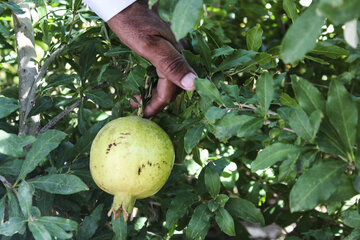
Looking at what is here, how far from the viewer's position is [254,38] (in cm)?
140

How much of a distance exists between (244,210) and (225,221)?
14 cm

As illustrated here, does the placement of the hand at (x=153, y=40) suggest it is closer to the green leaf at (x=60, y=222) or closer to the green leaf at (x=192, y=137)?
the green leaf at (x=192, y=137)

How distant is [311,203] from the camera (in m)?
0.83

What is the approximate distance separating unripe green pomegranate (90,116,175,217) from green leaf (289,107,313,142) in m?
0.45

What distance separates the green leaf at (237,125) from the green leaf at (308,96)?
0.45 feet

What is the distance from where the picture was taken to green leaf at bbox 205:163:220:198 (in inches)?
54.9

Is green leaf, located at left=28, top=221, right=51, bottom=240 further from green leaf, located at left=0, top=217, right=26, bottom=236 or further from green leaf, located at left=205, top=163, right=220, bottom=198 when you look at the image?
green leaf, located at left=205, top=163, right=220, bottom=198

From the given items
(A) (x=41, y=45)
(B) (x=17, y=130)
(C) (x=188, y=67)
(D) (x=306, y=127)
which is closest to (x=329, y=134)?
(D) (x=306, y=127)

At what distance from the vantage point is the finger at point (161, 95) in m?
1.37

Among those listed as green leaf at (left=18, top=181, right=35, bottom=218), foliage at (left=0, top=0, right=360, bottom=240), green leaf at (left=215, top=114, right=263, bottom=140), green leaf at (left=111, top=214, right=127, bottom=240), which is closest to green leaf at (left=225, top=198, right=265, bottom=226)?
foliage at (left=0, top=0, right=360, bottom=240)

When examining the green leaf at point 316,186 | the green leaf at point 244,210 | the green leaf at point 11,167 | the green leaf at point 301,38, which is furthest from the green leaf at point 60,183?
the green leaf at point 301,38

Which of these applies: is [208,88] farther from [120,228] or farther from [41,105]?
[41,105]

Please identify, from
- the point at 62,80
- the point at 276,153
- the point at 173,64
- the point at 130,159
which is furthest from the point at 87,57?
the point at 276,153

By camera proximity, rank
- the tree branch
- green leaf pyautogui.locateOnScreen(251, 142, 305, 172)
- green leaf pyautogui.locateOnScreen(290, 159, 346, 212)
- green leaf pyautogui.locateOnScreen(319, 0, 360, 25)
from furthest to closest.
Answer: the tree branch → green leaf pyautogui.locateOnScreen(251, 142, 305, 172) → green leaf pyautogui.locateOnScreen(290, 159, 346, 212) → green leaf pyautogui.locateOnScreen(319, 0, 360, 25)
